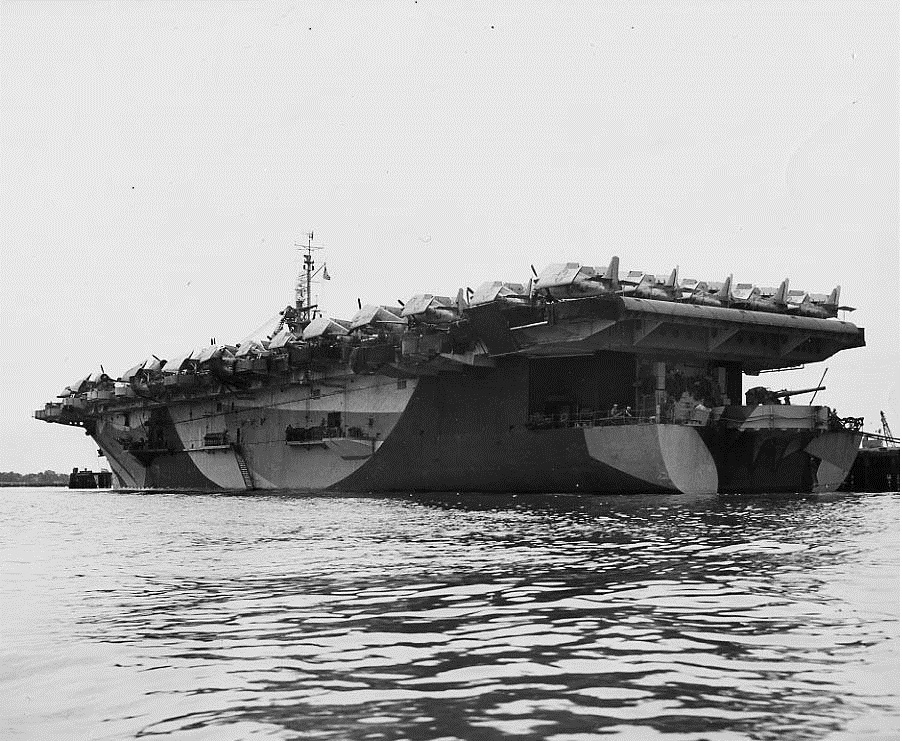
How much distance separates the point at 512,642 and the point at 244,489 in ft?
122

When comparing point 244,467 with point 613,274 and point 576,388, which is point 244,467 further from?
point 613,274

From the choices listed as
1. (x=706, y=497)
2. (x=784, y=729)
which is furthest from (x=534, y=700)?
(x=706, y=497)

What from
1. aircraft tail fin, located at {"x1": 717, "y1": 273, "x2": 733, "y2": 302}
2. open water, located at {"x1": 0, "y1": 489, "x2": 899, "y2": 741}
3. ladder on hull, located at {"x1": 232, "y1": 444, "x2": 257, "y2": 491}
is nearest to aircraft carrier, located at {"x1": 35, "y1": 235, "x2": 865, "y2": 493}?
aircraft tail fin, located at {"x1": 717, "y1": 273, "x2": 733, "y2": 302}

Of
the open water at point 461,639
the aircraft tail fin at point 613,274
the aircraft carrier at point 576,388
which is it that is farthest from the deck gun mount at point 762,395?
the open water at point 461,639

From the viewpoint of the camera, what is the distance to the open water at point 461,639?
495cm

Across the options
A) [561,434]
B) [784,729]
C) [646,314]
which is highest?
[646,314]

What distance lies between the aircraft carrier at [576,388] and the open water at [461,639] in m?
13.5

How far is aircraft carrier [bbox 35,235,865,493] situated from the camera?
89.0ft

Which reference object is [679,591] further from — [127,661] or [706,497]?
[706,497]

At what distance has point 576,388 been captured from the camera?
30.3 meters

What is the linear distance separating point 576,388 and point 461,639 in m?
23.8

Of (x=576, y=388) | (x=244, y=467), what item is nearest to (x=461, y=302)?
(x=576, y=388)

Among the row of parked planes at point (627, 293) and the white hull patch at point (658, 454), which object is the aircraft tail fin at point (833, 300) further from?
the white hull patch at point (658, 454)

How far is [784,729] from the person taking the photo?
4.70m
